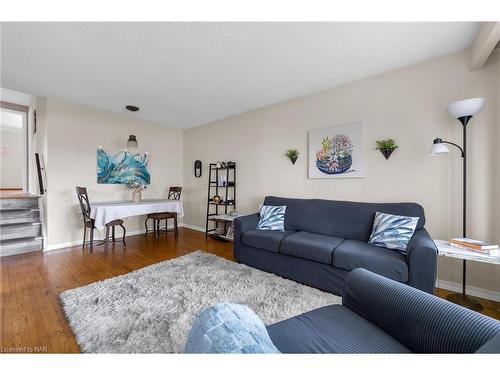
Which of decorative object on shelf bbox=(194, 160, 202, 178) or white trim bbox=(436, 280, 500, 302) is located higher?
decorative object on shelf bbox=(194, 160, 202, 178)

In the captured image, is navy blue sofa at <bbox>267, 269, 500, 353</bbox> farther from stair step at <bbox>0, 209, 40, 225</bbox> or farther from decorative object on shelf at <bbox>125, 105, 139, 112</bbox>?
stair step at <bbox>0, 209, 40, 225</bbox>

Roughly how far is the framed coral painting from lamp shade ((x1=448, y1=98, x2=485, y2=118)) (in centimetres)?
90

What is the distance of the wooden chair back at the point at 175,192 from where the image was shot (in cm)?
477

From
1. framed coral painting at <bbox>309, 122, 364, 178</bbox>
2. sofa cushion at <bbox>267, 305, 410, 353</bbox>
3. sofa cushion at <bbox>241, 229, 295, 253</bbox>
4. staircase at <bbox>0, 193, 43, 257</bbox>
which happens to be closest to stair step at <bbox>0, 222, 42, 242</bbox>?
staircase at <bbox>0, 193, 43, 257</bbox>

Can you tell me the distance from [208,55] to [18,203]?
13.0 ft

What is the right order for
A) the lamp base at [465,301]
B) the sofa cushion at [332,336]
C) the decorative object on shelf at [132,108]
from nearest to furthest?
1. the sofa cushion at [332,336]
2. the lamp base at [465,301]
3. the decorative object on shelf at [132,108]

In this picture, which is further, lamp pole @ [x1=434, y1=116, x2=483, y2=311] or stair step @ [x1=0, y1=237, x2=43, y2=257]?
stair step @ [x1=0, y1=237, x2=43, y2=257]

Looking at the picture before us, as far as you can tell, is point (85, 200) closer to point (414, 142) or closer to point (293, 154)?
point (293, 154)

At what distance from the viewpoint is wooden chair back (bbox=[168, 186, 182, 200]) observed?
4.77 metres

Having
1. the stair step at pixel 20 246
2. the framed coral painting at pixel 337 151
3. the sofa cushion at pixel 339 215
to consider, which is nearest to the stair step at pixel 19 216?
the stair step at pixel 20 246

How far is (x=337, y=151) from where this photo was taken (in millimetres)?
2906

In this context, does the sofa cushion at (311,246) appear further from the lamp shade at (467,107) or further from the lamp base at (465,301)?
the lamp shade at (467,107)

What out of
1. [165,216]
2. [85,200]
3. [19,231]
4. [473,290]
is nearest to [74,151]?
[85,200]

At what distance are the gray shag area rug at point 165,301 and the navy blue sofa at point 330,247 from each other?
6.6 inches
